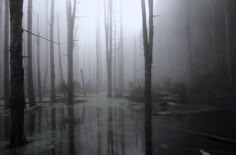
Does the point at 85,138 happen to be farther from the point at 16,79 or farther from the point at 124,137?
the point at 16,79

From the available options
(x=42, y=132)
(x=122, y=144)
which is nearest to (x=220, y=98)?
(x=122, y=144)

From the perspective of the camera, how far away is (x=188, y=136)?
18.9 ft

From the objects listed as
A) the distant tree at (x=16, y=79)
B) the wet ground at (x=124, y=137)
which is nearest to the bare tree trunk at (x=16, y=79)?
the distant tree at (x=16, y=79)

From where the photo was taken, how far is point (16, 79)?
5211mm

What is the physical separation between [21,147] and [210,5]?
19.4 metres

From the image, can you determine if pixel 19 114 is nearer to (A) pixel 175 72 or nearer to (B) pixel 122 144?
(B) pixel 122 144

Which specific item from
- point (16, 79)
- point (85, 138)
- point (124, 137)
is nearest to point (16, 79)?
point (16, 79)

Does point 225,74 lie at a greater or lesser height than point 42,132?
greater

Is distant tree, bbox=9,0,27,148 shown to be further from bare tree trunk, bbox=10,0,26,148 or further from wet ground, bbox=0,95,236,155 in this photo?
wet ground, bbox=0,95,236,155

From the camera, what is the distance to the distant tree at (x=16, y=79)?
509 centimetres

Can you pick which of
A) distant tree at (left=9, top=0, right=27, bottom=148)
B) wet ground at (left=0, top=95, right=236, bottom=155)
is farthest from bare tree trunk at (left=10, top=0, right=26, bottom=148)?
wet ground at (left=0, top=95, right=236, bottom=155)

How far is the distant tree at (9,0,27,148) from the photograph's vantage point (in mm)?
5086

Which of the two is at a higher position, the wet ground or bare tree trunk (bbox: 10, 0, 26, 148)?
bare tree trunk (bbox: 10, 0, 26, 148)

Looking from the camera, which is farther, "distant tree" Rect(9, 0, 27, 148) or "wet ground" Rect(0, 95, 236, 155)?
"distant tree" Rect(9, 0, 27, 148)
